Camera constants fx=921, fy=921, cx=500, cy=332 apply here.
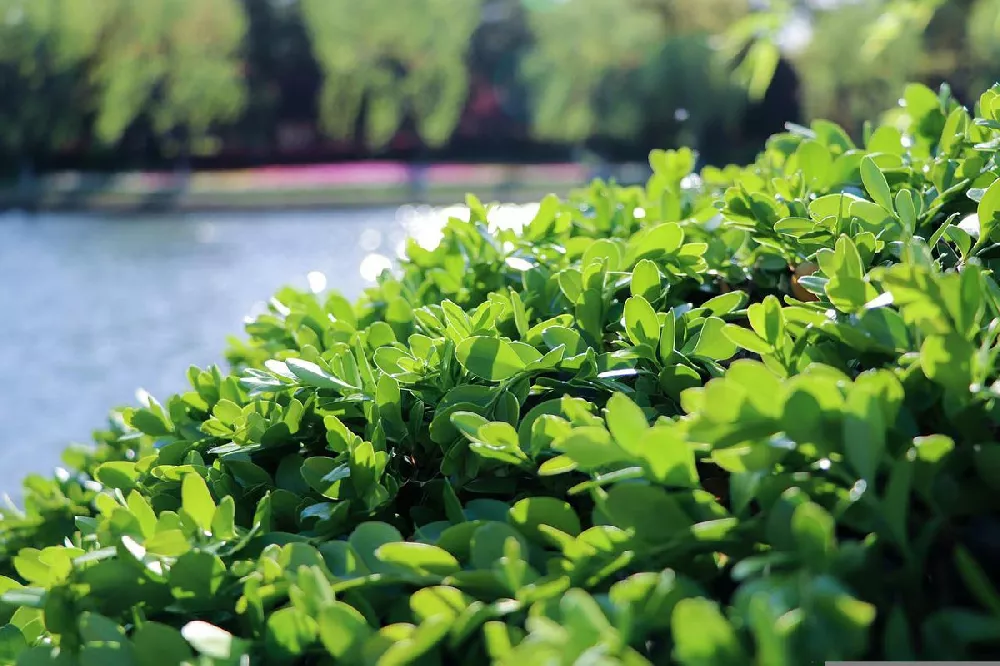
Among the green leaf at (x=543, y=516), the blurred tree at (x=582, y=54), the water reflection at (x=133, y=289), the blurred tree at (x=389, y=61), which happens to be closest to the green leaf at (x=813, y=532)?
the green leaf at (x=543, y=516)

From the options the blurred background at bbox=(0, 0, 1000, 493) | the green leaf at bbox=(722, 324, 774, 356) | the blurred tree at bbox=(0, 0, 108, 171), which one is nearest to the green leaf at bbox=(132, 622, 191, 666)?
the green leaf at bbox=(722, 324, 774, 356)

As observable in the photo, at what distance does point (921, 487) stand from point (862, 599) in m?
0.10

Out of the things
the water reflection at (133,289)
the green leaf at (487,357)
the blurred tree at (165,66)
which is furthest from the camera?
the blurred tree at (165,66)

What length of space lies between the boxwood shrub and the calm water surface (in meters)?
0.80

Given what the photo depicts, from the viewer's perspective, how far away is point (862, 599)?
72cm

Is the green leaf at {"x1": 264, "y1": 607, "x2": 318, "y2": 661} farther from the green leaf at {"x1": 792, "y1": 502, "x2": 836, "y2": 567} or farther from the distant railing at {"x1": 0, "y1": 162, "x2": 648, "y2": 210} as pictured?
the distant railing at {"x1": 0, "y1": 162, "x2": 648, "y2": 210}

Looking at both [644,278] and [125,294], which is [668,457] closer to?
[644,278]

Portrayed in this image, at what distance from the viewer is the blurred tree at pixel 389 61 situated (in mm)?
34500

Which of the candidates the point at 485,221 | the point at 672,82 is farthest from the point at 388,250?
the point at 485,221

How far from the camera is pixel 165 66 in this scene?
32156mm

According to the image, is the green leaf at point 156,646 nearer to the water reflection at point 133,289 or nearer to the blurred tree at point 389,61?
the water reflection at point 133,289

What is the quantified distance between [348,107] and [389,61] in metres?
2.36

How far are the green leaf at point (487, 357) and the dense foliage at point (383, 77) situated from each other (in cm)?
2779

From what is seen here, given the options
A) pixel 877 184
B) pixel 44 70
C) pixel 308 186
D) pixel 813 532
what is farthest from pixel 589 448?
pixel 44 70
